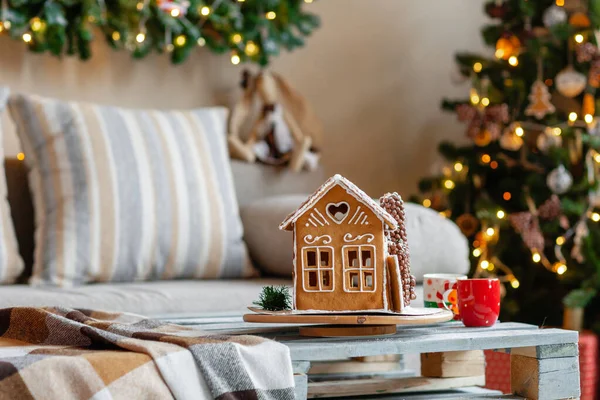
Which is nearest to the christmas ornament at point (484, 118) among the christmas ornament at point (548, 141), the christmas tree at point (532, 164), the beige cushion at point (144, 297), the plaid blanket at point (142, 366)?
the christmas tree at point (532, 164)

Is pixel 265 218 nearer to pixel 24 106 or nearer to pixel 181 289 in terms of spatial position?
pixel 181 289

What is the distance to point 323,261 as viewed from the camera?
47.9 inches

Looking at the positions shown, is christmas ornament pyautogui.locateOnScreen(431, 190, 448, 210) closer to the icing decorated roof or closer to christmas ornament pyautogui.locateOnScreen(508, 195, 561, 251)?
christmas ornament pyautogui.locateOnScreen(508, 195, 561, 251)

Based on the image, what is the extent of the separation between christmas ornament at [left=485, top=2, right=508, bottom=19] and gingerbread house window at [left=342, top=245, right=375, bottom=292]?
1627 millimetres

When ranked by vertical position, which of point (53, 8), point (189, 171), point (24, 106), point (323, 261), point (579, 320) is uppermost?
point (53, 8)

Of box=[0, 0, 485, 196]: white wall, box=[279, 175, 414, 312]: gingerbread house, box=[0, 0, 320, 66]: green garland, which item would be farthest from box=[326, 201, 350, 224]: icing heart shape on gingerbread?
box=[0, 0, 485, 196]: white wall

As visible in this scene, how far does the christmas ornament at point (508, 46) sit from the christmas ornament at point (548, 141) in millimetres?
285

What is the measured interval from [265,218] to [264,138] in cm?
50

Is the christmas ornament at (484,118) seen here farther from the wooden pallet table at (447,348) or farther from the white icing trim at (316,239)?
the white icing trim at (316,239)

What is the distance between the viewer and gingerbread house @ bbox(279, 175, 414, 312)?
1.19 m

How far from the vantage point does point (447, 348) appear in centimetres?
116

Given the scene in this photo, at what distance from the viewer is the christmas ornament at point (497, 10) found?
2.60 metres

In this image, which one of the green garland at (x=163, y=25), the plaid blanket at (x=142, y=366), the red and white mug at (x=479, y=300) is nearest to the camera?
the plaid blanket at (x=142, y=366)

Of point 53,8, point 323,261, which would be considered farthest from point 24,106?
point 323,261
